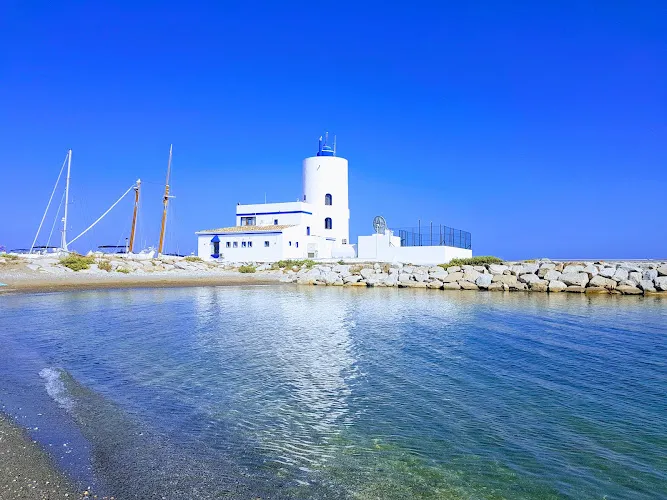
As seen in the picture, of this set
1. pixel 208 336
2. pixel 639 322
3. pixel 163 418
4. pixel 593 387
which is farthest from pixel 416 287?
pixel 163 418

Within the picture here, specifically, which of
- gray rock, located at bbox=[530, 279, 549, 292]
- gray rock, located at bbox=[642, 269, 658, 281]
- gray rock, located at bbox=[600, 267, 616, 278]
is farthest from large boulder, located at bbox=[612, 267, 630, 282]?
gray rock, located at bbox=[530, 279, 549, 292]

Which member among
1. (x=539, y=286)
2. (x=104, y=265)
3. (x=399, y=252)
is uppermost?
(x=399, y=252)

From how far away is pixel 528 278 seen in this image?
31.8 metres

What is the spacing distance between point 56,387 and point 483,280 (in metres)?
28.1

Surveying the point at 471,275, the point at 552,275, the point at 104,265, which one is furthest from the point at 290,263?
the point at 552,275

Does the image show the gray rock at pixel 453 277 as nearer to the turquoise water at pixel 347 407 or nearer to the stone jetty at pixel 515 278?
the stone jetty at pixel 515 278

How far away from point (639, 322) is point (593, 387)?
9.79m

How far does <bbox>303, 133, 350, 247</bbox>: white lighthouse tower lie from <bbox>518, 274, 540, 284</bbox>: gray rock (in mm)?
25175

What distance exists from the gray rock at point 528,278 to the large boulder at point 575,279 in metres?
1.55

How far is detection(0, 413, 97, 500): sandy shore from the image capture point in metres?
4.54

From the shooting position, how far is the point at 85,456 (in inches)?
216

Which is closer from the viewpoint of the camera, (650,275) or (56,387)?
(56,387)

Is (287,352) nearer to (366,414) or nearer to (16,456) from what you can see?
(366,414)

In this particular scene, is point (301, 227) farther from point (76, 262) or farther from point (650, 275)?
point (650, 275)
